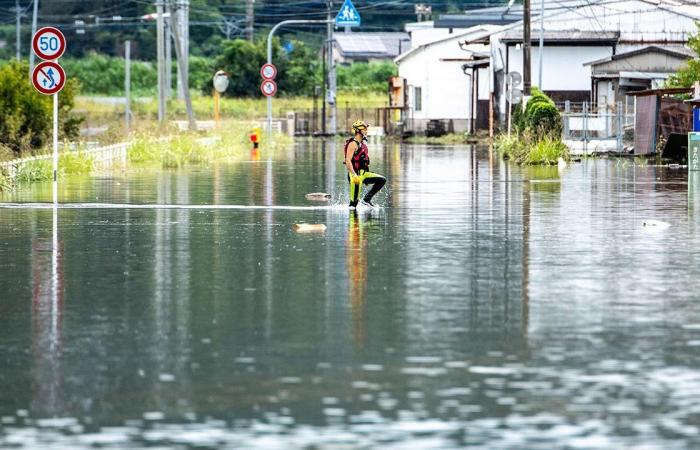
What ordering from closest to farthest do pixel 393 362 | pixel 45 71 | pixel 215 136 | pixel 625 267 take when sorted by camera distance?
1. pixel 393 362
2. pixel 625 267
3. pixel 45 71
4. pixel 215 136

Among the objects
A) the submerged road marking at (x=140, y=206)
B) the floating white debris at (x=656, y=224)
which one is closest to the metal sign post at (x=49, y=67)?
the submerged road marking at (x=140, y=206)

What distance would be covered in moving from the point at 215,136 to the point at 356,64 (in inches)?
2492

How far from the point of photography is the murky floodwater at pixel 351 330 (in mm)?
8117

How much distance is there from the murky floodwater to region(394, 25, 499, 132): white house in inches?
2296

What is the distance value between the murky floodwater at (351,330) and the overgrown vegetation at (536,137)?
61.8 feet

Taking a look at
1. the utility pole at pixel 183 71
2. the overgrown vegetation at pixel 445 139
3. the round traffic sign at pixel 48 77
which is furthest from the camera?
the overgrown vegetation at pixel 445 139

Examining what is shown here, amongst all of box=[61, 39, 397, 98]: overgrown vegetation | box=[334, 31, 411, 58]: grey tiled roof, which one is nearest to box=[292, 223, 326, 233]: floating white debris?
box=[61, 39, 397, 98]: overgrown vegetation

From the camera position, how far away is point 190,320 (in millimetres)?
11867

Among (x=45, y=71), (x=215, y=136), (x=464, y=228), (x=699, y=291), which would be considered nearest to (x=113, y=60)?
(x=215, y=136)

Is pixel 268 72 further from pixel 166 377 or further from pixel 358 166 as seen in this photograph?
pixel 166 377

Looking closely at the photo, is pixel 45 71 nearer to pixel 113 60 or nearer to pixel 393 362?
pixel 393 362

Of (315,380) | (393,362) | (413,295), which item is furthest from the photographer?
(413,295)

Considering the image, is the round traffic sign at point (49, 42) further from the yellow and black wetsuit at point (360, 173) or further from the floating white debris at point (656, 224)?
the floating white debris at point (656, 224)

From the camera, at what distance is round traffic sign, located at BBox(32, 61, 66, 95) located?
A: 26406 millimetres
